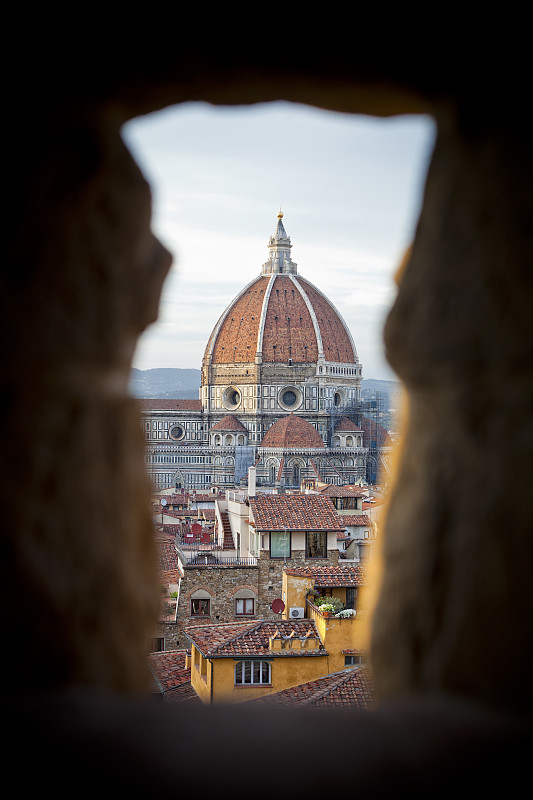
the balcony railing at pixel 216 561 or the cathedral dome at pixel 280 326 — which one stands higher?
the cathedral dome at pixel 280 326

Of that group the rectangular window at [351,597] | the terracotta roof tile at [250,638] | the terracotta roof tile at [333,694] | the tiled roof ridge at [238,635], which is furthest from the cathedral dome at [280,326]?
the terracotta roof tile at [333,694]

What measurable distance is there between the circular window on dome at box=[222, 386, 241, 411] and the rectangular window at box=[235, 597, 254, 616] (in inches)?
2262

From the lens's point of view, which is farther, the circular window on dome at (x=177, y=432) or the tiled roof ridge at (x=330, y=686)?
the circular window on dome at (x=177, y=432)

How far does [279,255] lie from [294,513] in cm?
6777

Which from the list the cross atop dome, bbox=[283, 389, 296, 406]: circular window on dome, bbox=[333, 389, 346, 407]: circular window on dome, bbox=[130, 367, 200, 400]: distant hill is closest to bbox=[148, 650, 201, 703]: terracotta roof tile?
bbox=[283, 389, 296, 406]: circular window on dome

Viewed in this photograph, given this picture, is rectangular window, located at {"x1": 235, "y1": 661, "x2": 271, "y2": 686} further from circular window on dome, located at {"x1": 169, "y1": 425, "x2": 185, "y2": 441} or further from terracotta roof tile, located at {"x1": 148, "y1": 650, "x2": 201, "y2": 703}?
circular window on dome, located at {"x1": 169, "y1": 425, "x2": 185, "y2": 441}

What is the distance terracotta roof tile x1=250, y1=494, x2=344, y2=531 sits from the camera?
48.6 feet

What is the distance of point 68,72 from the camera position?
1524mm

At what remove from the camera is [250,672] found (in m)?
10.3

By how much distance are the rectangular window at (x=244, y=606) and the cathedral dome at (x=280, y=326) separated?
58301mm

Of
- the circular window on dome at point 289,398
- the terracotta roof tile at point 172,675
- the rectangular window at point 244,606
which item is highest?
the circular window on dome at point 289,398

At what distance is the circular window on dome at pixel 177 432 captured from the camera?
230ft

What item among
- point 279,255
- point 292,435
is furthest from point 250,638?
point 279,255

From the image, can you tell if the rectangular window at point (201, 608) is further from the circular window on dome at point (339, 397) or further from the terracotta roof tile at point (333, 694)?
the circular window on dome at point (339, 397)
